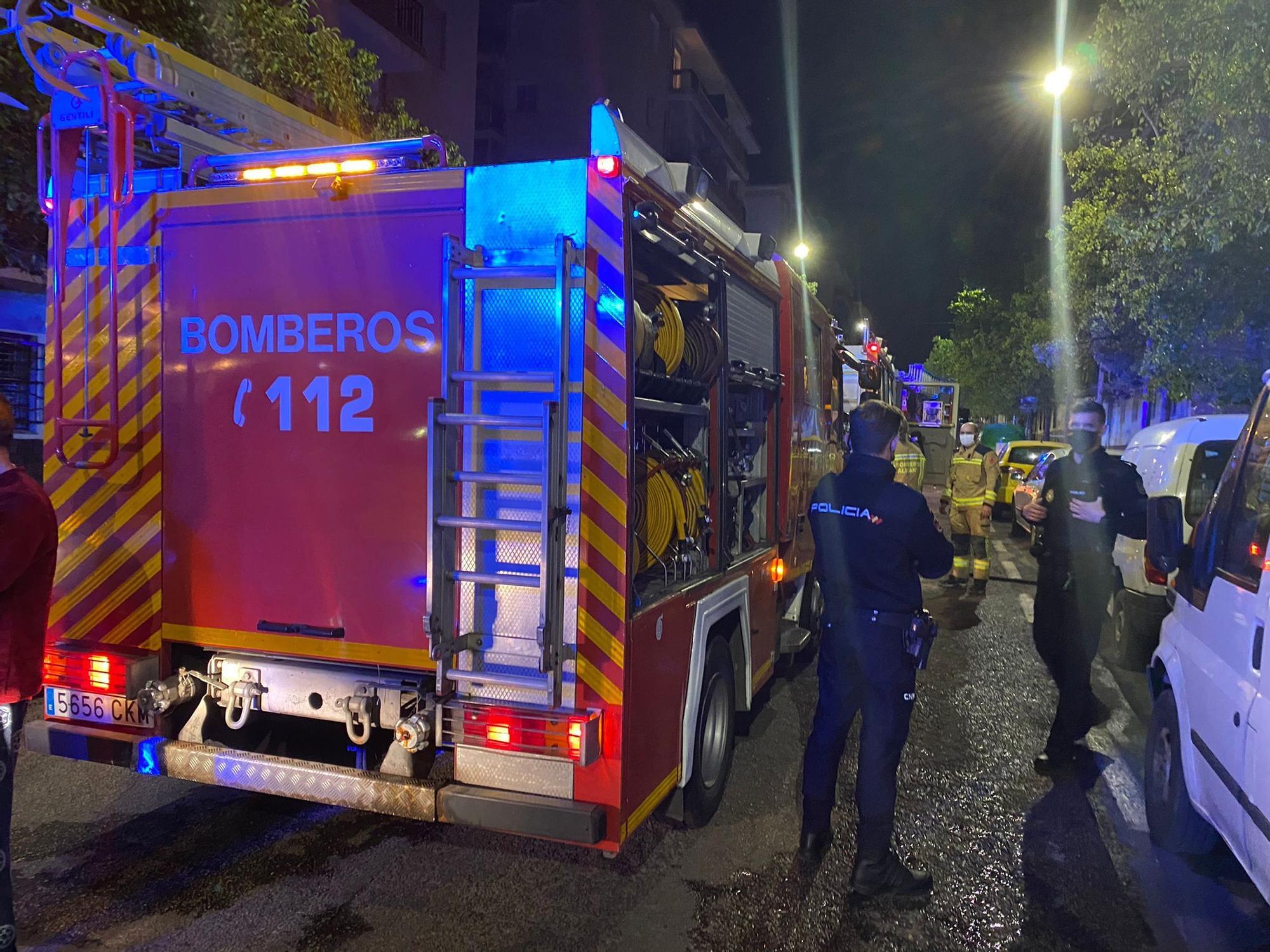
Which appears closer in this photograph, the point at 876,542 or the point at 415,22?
the point at 876,542

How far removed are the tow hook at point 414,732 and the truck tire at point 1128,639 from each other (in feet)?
19.8

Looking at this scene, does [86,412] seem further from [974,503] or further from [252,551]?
[974,503]

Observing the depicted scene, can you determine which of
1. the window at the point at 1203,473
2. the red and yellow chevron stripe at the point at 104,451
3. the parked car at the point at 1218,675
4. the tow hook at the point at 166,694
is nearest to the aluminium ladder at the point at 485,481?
the tow hook at the point at 166,694

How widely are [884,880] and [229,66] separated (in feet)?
24.7

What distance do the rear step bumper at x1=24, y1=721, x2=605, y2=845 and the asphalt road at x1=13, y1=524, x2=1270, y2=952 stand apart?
0.47 metres

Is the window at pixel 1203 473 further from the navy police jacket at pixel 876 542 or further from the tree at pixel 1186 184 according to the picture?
the navy police jacket at pixel 876 542

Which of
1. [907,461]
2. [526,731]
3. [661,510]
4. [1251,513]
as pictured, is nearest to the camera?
[526,731]

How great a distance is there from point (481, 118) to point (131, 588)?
33.4m

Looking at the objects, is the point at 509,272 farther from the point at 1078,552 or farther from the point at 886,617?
the point at 1078,552

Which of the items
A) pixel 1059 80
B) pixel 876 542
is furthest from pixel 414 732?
pixel 1059 80

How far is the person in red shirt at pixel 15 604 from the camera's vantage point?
9.16ft

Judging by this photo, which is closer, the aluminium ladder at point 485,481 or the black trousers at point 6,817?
the black trousers at point 6,817

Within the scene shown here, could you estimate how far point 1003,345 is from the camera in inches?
1411

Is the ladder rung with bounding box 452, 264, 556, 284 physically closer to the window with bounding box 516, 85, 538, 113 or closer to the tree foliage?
the tree foliage
